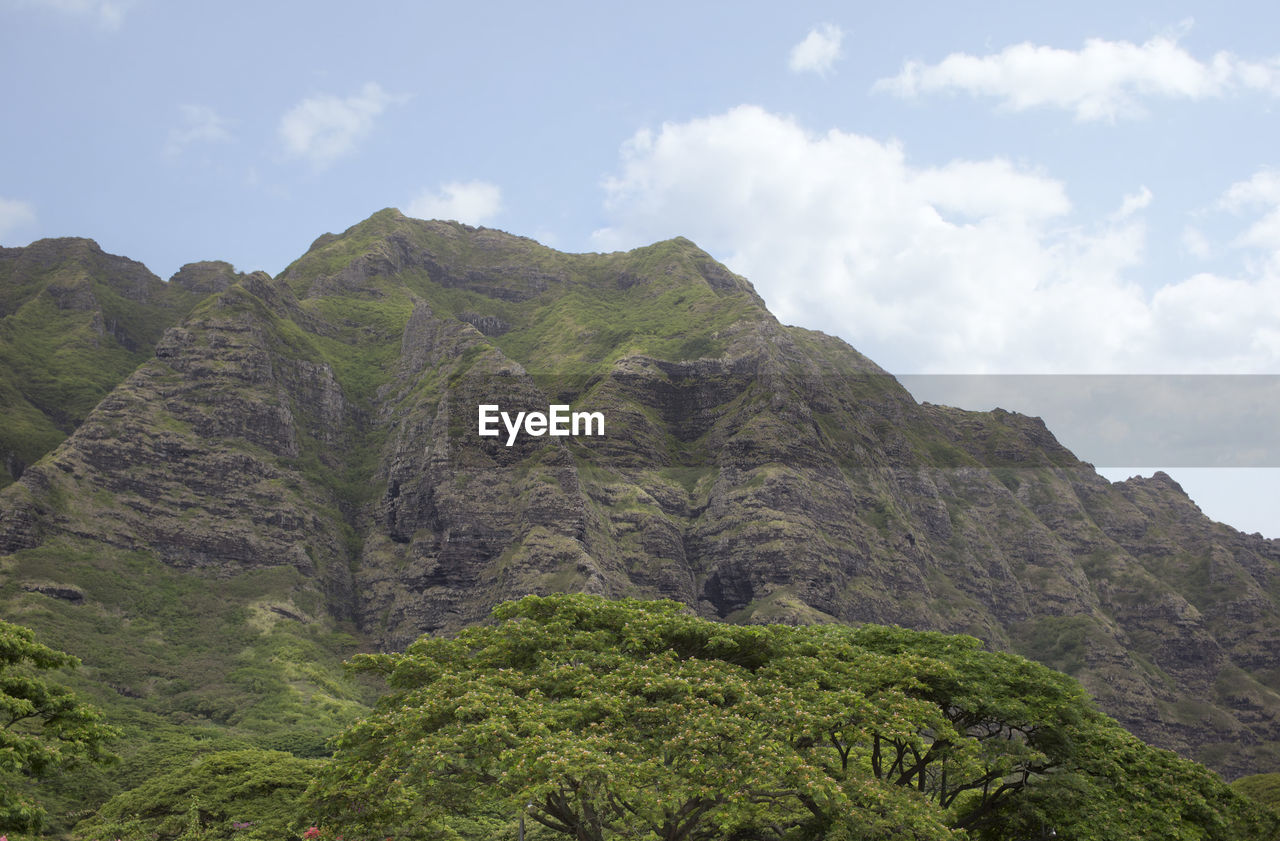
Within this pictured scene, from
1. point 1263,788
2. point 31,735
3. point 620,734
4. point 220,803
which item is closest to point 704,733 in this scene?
point 620,734

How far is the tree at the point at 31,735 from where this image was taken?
24438 millimetres

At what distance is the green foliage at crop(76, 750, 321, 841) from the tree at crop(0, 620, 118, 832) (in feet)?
72.9

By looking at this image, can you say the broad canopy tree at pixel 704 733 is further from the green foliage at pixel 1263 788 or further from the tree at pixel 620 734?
the green foliage at pixel 1263 788

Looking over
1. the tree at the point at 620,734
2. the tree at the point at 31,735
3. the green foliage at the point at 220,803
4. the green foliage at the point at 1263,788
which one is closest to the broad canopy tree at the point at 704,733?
the tree at the point at 620,734

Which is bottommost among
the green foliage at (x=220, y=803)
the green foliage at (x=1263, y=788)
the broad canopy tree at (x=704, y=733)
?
the green foliage at (x=1263, y=788)

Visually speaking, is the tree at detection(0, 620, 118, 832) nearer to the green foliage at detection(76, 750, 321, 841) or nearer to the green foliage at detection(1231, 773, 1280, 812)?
the green foliage at detection(76, 750, 321, 841)

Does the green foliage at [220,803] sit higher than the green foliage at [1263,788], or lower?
higher

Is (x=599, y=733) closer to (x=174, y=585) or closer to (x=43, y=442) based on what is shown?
(x=174, y=585)

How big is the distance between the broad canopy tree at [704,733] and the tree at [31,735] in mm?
8437

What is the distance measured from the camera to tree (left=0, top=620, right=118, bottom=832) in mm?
24438

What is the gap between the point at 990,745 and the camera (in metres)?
32.1

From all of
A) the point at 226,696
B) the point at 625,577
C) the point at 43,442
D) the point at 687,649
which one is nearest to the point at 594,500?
the point at 625,577

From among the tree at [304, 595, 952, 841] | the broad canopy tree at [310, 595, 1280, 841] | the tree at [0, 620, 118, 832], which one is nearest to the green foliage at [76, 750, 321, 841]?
the broad canopy tree at [310, 595, 1280, 841]

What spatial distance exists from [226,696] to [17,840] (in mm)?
120552
